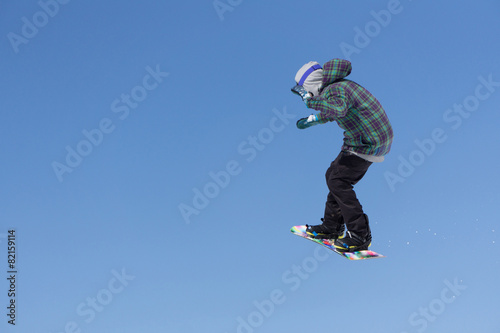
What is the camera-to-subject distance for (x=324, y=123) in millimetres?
6184

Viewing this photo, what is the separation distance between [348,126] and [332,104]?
0.44 m

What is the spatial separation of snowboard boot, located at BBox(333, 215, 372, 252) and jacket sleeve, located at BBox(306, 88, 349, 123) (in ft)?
4.49

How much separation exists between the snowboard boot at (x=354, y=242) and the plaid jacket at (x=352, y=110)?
35.6 inches

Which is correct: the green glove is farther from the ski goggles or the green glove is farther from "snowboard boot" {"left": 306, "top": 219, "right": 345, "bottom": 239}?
"snowboard boot" {"left": 306, "top": 219, "right": 345, "bottom": 239}

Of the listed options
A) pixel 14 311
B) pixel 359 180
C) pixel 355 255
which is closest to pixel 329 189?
pixel 359 180

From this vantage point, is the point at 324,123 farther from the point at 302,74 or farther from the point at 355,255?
the point at 355,255

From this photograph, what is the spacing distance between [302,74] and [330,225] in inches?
74.6

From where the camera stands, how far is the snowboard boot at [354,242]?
21.2 ft

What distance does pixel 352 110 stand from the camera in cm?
604

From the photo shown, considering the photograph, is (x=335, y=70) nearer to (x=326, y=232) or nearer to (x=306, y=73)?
(x=306, y=73)

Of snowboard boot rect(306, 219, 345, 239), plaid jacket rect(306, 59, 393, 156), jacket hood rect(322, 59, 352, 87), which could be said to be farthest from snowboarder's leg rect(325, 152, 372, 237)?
jacket hood rect(322, 59, 352, 87)

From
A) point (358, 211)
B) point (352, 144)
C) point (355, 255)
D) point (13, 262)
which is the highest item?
point (13, 262)

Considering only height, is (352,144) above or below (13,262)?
below

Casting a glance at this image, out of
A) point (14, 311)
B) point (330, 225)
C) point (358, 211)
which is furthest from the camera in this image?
point (14, 311)
